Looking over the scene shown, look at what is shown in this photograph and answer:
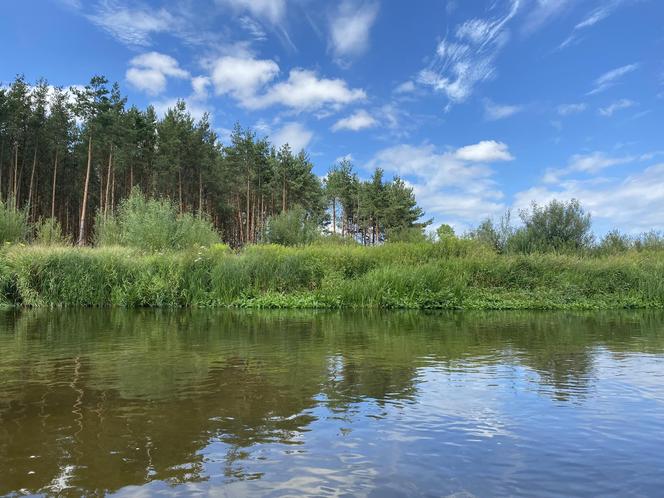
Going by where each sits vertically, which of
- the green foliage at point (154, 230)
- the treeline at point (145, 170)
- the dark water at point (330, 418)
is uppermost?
the treeline at point (145, 170)

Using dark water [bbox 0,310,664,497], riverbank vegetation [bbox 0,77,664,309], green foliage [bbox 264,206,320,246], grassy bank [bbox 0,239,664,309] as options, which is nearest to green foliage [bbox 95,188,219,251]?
riverbank vegetation [bbox 0,77,664,309]

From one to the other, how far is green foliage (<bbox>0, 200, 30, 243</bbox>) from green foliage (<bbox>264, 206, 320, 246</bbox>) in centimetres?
1699

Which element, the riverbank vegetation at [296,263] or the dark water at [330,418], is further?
the riverbank vegetation at [296,263]

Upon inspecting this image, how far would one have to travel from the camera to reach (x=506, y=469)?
11.9 feet

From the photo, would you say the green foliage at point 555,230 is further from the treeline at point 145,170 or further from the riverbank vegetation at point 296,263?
the treeline at point 145,170

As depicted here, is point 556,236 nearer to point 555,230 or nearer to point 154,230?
point 555,230

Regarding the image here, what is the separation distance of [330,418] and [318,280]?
17476mm

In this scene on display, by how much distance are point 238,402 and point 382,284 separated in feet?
50.2

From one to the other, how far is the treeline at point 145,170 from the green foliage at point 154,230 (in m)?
9.67

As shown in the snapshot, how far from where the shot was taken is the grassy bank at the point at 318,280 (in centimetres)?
2009

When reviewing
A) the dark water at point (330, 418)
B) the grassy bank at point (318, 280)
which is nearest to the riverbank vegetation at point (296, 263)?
the grassy bank at point (318, 280)

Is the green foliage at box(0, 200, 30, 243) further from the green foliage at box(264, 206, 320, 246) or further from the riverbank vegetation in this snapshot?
the green foliage at box(264, 206, 320, 246)

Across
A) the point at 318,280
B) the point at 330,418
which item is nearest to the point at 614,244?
the point at 318,280

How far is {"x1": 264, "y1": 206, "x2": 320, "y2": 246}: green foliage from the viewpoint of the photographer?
37.5 m
